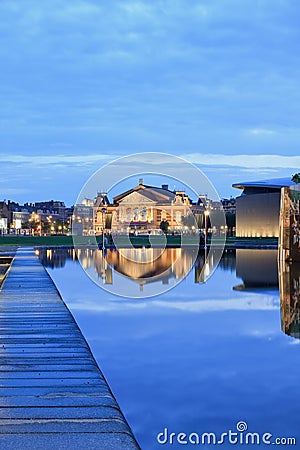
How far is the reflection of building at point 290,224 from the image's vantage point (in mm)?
18844

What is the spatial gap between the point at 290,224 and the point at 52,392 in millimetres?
16767

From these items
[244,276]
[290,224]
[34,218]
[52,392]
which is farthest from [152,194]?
[52,392]

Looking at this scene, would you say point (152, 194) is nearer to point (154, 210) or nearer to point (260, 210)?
point (154, 210)

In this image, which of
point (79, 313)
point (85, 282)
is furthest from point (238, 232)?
point (79, 313)

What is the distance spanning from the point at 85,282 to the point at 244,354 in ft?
25.3

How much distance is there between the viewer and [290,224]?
19281 millimetres

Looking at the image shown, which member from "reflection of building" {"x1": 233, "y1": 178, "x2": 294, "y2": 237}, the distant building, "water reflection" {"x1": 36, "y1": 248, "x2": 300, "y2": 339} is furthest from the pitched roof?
"water reflection" {"x1": 36, "y1": 248, "x2": 300, "y2": 339}

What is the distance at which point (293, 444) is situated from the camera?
3.47m

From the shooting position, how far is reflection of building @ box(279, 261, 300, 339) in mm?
7187

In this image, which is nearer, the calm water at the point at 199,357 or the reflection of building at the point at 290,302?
the calm water at the point at 199,357

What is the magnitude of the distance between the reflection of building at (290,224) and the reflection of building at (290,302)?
3.88 metres

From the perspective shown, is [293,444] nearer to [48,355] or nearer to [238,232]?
[48,355]

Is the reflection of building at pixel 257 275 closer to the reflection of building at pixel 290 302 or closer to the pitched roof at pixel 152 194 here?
the reflection of building at pixel 290 302

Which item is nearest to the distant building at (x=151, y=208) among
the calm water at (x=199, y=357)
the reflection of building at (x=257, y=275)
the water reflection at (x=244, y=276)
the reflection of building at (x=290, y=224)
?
the reflection of building at (x=290, y=224)
